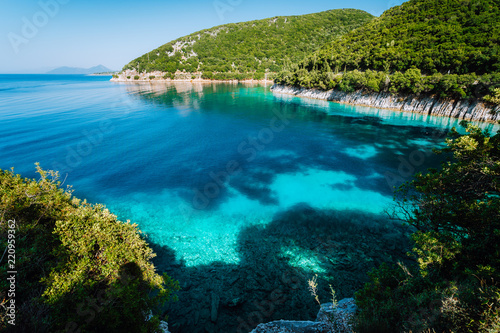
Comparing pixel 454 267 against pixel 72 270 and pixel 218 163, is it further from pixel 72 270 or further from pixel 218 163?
pixel 218 163

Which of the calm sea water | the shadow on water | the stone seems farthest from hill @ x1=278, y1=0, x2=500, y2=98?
the stone

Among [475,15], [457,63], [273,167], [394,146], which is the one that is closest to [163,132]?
[273,167]

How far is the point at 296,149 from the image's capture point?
38.7 metres

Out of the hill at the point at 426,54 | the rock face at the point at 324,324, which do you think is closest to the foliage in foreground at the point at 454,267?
the rock face at the point at 324,324

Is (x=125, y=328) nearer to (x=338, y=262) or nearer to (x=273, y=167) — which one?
(x=338, y=262)

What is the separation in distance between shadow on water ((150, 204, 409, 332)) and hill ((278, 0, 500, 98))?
45437mm

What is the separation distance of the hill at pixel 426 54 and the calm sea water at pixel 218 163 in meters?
9.36

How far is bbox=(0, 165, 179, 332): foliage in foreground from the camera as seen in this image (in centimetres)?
652

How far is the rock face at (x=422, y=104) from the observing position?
4627cm

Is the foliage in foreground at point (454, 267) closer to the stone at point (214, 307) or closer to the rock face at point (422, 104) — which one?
the stone at point (214, 307)

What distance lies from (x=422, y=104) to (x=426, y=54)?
17375 mm

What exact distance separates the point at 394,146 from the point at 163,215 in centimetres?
4005

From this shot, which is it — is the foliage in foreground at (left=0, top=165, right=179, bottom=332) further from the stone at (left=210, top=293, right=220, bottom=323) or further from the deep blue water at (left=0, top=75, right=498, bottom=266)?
the deep blue water at (left=0, top=75, right=498, bottom=266)

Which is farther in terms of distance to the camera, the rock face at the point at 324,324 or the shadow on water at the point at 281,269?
the shadow on water at the point at 281,269
